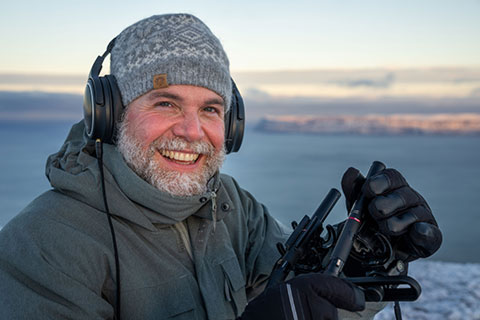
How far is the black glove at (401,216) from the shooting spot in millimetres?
1560

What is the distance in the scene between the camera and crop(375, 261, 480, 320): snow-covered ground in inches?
187

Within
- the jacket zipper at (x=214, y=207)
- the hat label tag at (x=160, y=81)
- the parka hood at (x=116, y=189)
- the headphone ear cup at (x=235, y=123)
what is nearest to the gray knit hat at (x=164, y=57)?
the hat label tag at (x=160, y=81)

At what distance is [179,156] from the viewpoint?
1.95 meters

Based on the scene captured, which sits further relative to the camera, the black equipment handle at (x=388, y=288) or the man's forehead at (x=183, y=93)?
the man's forehead at (x=183, y=93)

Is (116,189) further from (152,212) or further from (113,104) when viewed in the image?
(113,104)

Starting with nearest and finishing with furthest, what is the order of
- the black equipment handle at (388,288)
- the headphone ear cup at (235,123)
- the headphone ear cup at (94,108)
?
the black equipment handle at (388,288)
the headphone ear cup at (94,108)
the headphone ear cup at (235,123)

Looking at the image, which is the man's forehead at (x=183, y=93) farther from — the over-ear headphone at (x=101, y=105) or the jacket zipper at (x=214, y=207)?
the jacket zipper at (x=214, y=207)

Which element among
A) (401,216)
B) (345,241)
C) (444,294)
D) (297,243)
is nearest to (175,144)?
(297,243)

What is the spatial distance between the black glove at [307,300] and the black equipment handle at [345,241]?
0.12m

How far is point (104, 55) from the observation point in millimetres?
1997

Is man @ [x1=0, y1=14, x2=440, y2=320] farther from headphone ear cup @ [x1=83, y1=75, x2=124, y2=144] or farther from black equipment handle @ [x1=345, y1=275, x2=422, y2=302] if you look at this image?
black equipment handle @ [x1=345, y1=275, x2=422, y2=302]

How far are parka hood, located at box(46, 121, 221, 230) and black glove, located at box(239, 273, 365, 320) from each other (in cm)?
62

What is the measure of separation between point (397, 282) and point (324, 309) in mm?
337

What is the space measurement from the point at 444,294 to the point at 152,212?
15.4 feet
